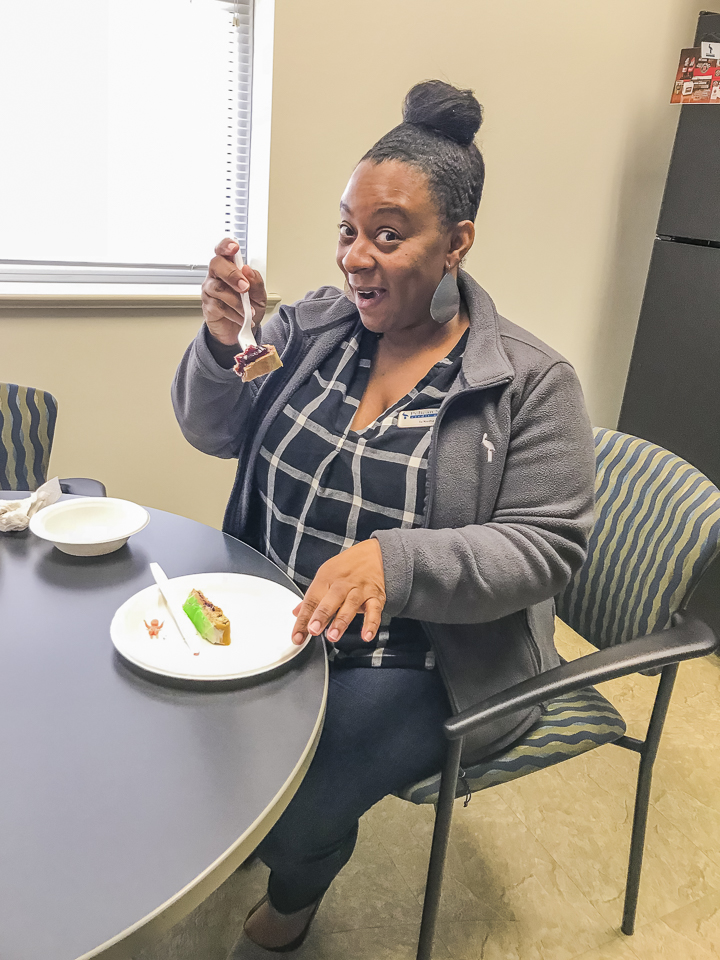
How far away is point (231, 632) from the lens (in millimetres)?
894

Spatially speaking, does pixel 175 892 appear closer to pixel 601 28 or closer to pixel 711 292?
pixel 711 292

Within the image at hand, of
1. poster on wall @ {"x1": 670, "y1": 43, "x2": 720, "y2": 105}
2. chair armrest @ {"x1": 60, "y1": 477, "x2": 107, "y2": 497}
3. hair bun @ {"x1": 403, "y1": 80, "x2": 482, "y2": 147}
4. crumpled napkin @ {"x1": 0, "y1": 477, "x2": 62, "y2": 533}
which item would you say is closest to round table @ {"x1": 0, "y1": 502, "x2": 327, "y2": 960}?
crumpled napkin @ {"x1": 0, "y1": 477, "x2": 62, "y2": 533}

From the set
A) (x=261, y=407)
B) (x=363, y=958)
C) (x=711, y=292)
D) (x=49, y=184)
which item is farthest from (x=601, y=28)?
(x=363, y=958)

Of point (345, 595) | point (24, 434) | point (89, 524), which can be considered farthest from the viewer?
point (24, 434)

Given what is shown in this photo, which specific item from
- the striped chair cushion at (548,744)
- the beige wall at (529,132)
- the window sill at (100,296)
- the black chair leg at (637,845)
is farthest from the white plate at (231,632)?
the beige wall at (529,132)

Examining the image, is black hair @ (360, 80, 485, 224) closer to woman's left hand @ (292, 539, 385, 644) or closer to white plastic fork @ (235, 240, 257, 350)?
white plastic fork @ (235, 240, 257, 350)

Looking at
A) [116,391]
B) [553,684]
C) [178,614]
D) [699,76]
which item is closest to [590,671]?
[553,684]

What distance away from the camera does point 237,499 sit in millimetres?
1288

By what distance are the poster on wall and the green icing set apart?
220 cm

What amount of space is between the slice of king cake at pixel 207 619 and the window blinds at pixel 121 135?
5.07ft

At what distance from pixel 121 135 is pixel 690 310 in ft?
5.91

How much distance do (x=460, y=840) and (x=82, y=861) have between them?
3.70 ft

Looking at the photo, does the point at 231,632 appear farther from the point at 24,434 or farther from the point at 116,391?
the point at 116,391

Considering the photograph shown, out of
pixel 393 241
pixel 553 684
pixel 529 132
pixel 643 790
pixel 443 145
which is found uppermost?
pixel 529 132
